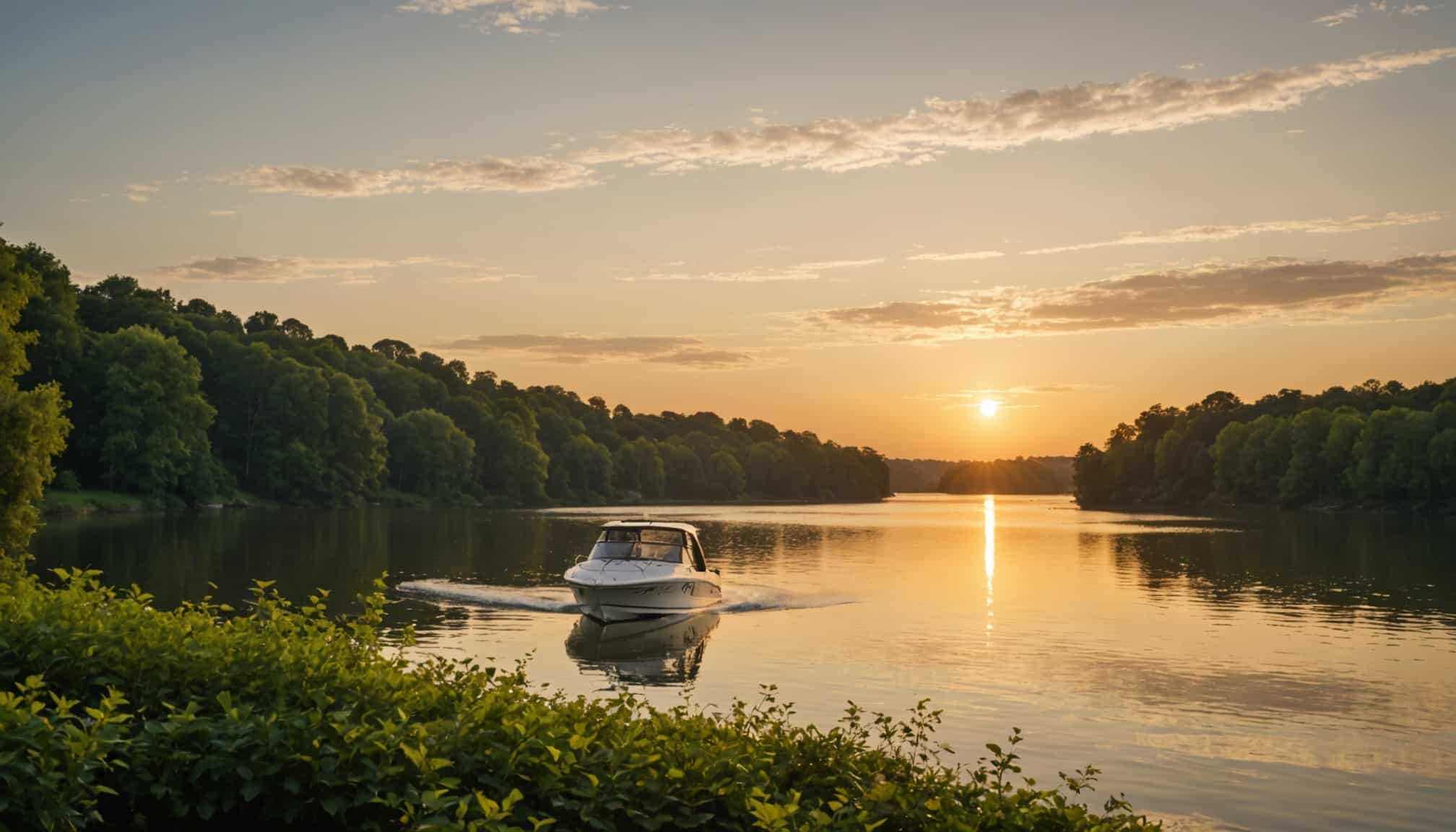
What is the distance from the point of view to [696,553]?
40.6m

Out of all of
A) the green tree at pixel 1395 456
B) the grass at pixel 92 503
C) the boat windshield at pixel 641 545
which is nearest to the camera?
the boat windshield at pixel 641 545

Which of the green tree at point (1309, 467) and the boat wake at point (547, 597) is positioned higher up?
the green tree at point (1309, 467)

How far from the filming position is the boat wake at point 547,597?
130 feet

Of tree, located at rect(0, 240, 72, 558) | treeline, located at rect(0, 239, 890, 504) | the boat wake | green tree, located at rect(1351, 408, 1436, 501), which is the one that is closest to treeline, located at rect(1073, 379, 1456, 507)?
green tree, located at rect(1351, 408, 1436, 501)

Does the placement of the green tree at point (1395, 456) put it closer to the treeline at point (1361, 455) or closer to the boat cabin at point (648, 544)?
the treeline at point (1361, 455)

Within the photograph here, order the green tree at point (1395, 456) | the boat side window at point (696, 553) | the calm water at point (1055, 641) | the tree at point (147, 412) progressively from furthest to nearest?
1. the green tree at point (1395, 456)
2. the tree at point (147, 412)
3. the boat side window at point (696, 553)
4. the calm water at point (1055, 641)

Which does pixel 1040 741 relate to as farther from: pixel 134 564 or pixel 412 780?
pixel 134 564

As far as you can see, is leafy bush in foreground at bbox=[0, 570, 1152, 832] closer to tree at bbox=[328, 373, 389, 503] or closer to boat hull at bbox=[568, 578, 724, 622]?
boat hull at bbox=[568, 578, 724, 622]

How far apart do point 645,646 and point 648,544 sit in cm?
779

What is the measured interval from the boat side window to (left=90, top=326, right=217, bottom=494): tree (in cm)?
8054

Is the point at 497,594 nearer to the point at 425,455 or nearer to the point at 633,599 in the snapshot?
the point at 633,599

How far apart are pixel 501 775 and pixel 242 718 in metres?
2.11

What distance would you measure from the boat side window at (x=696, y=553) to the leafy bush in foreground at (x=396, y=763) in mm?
28595

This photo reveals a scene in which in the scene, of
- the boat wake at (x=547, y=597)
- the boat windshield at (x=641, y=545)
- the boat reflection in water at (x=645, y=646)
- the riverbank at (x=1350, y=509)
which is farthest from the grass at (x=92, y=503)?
the riverbank at (x=1350, y=509)
